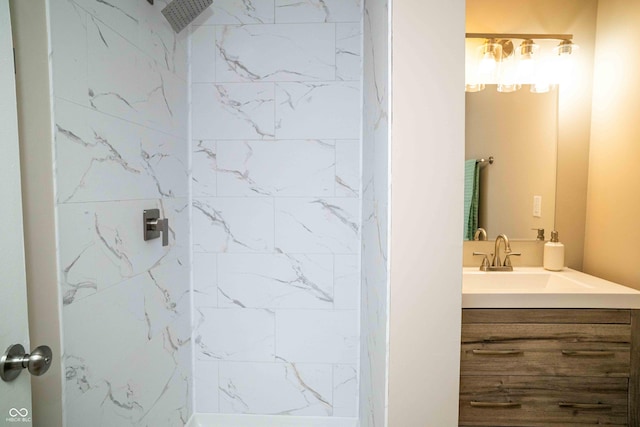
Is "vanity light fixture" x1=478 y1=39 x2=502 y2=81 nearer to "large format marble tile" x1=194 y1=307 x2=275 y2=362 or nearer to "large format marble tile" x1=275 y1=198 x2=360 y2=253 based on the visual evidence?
"large format marble tile" x1=275 y1=198 x2=360 y2=253

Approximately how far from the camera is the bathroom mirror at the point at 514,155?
177 centimetres

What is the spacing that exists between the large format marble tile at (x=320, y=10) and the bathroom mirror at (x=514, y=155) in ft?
2.56

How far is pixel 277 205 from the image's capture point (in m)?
1.71

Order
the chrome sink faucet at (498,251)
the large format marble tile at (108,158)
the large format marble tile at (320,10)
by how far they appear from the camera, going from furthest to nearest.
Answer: the chrome sink faucet at (498,251) → the large format marble tile at (320,10) → the large format marble tile at (108,158)

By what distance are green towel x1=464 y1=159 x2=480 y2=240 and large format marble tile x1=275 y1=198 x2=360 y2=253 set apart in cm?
65

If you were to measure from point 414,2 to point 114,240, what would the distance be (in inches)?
46.5

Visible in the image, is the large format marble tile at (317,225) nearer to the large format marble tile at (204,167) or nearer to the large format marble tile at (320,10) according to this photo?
the large format marble tile at (204,167)

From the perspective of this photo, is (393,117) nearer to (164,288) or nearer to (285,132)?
(285,132)

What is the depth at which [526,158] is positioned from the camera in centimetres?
180

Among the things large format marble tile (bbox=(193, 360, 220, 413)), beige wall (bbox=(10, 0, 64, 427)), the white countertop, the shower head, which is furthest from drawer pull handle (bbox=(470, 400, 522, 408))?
the shower head

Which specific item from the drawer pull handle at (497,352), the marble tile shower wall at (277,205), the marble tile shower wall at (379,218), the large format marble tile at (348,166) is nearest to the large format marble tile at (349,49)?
the marble tile shower wall at (277,205)

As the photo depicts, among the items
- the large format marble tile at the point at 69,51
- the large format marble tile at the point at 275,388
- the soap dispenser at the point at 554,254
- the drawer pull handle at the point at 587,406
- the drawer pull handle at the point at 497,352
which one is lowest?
the large format marble tile at the point at 275,388

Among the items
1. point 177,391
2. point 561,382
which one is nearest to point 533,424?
point 561,382

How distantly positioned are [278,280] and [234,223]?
38 cm
